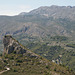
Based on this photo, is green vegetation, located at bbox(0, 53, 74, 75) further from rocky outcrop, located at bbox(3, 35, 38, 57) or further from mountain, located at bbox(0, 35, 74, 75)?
rocky outcrop, located at bbox(3, 35, 38, 57)

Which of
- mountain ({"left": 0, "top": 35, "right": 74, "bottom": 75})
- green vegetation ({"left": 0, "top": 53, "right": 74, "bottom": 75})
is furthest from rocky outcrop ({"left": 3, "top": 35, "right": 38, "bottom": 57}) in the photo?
green vegetation ({"left": 0, "top": 53, "right": 74, "bottom": 75})

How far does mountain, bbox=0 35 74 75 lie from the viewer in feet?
381

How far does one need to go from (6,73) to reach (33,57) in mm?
34227

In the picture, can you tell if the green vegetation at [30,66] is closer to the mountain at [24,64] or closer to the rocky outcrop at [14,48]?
the mountain at [24,64]

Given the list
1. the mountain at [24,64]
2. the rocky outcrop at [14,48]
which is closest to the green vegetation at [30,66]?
the mountain at [24,64]

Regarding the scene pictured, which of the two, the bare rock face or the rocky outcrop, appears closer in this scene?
the rocky outcrop

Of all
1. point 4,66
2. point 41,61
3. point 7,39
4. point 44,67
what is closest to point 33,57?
point 41,61

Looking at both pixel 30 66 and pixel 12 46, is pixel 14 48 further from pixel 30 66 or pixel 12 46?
pixel 30 66

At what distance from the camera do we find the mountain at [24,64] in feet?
381

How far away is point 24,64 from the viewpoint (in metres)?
130

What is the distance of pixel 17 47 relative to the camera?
146m

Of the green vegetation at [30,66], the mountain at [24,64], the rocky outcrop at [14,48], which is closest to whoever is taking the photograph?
the green vegetation at [30,66]

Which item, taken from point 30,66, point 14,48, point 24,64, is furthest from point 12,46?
point 30,66

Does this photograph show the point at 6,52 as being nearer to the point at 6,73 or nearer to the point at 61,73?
the point at 6,73
